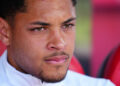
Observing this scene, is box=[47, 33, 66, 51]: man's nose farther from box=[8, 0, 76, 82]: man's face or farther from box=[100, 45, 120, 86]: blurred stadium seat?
box=[100, 45, 120, 86]: blurred stadium seat

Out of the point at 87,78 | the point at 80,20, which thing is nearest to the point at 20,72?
the point at 87,78

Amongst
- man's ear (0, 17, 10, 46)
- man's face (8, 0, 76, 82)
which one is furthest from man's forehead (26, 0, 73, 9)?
man's ear (0, 17, 10, 46)

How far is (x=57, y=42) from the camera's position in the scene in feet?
3.60

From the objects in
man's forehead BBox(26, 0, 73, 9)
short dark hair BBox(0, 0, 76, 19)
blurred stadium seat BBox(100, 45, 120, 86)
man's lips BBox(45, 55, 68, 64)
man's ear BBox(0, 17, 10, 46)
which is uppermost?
man's forehead BBox(26, 0, 73, 9)

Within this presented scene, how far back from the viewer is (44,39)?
1120mm

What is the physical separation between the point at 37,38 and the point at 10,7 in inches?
5.7

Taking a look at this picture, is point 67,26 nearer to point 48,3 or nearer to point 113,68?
point 48,3

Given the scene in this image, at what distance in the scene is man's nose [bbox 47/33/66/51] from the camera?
3.59 ft

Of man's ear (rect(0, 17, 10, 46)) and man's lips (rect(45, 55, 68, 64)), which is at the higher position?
man's ear (rect(0, 17, 10, 46))

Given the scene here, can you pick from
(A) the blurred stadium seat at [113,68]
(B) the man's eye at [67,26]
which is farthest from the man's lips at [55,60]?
(A) the blurred stadium seat at [113,68]

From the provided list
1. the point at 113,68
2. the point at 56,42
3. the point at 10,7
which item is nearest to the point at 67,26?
the point at 56,42

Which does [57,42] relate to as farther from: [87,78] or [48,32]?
[87,78]

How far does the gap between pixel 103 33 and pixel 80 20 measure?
40 centimetres

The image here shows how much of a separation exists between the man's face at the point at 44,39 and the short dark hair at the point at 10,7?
0.06ft
